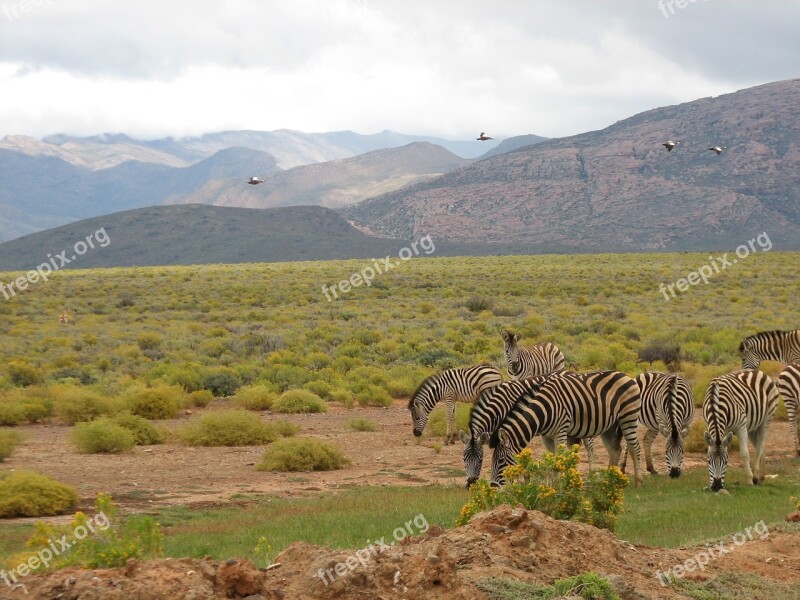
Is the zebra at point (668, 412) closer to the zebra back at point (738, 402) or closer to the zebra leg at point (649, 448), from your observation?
the zebra leg at point (649, 448)

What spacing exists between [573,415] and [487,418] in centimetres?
131

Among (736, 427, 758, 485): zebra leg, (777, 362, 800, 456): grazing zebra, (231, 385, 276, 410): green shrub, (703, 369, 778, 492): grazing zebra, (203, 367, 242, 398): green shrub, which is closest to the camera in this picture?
(703, 369, 778, 492): grazing zebra

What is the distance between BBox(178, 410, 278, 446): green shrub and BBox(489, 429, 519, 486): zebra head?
7.48 m

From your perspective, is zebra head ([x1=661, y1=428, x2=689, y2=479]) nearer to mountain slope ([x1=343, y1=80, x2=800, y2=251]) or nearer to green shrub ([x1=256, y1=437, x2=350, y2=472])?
green shrub ([x1=256, y1=437, x2=350, y2=472])

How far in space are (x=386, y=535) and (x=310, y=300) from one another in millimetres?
41251

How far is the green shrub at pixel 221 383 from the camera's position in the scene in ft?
82.7

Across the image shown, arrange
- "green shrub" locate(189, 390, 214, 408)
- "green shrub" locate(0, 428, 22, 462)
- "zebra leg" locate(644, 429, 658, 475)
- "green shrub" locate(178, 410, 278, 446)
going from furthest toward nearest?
1. "green shrub" locate(189, 390, 214, 408)
2. "green shrub" locate(178, 410, 278, 446)
3. "green shrub" locate(0, 428, 22, 462)
4. "zebra leg" locate(644, 429, 658, 475)

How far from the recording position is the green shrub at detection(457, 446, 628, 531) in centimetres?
931

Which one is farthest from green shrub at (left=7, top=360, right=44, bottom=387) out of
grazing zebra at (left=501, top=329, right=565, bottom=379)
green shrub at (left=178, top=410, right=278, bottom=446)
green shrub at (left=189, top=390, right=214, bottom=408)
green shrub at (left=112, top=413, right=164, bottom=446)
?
grazing zebra at (left=501, top=329, right=565, bottom=379)

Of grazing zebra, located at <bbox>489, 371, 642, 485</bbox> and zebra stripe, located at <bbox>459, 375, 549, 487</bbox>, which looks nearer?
grazing zebra, located at <bbox>489, 371, 642, 485</bbox>

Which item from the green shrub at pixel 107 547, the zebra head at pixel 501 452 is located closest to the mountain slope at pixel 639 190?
the zebra head at pixel 501 452

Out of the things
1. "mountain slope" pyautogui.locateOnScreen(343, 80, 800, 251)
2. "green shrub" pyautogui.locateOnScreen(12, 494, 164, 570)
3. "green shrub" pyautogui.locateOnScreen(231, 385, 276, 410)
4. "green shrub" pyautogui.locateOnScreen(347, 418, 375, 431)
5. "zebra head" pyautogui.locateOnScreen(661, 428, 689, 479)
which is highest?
"mountain slope" pyautogui.locateOnScreen(343, 80, 800, 251)

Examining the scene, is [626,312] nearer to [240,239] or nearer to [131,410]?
[131,410]

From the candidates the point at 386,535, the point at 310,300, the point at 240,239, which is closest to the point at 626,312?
the point at 310,300
